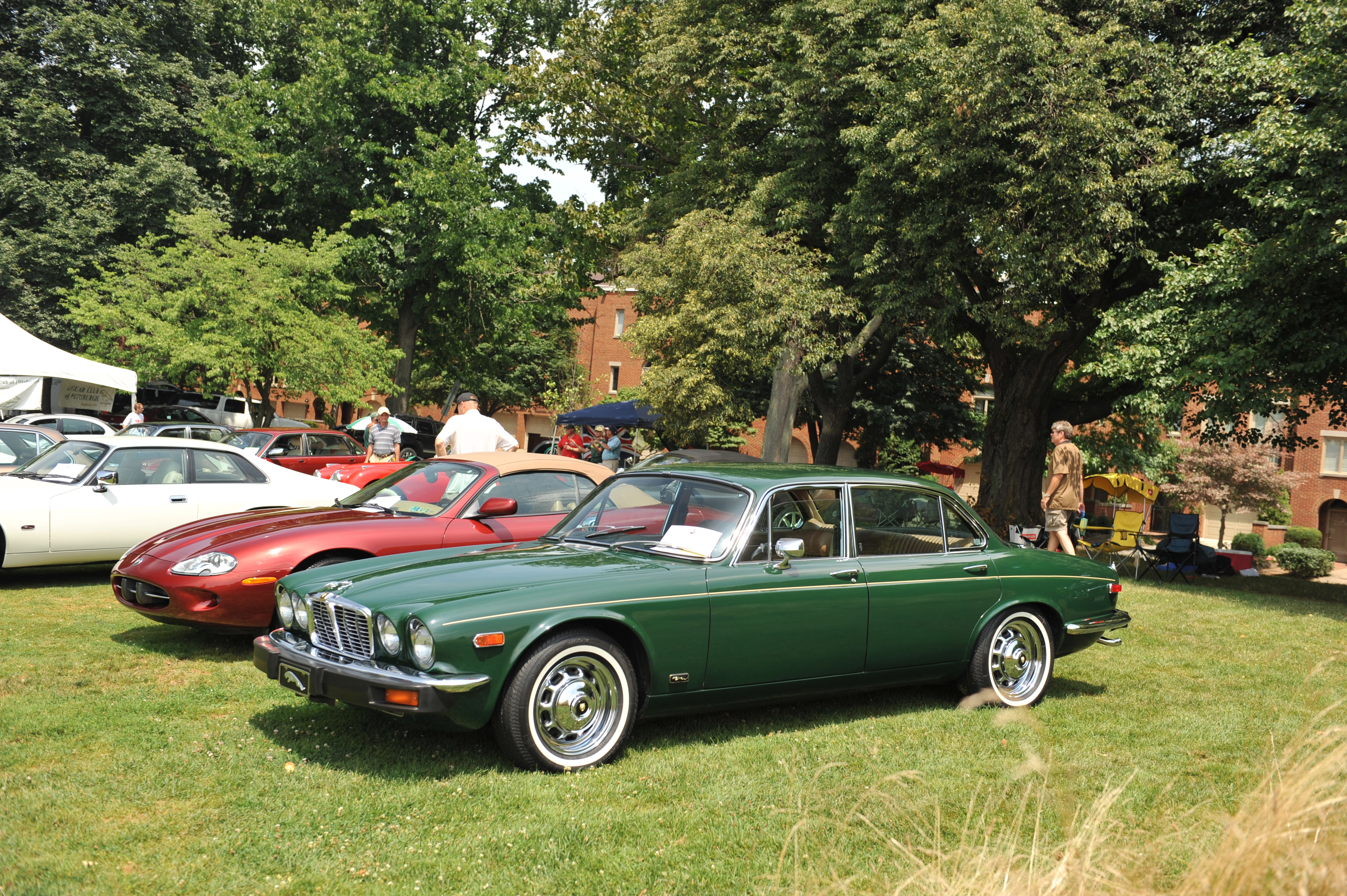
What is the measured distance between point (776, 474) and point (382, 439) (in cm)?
1263

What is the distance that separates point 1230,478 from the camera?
42312mm

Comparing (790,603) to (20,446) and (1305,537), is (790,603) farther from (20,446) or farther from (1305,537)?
(1305,537)

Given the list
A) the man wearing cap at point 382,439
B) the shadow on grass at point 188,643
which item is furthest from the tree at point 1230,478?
the shadow on grass at point 188,643

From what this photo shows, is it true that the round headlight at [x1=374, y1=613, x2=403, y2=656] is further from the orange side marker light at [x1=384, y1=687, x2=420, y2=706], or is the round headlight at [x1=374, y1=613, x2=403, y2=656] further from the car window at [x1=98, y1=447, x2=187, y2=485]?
the car window at [x1=98, y1=447, x2=187, y2=485]

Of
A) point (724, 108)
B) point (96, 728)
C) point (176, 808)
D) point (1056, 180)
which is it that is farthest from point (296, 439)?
point (176, 808)

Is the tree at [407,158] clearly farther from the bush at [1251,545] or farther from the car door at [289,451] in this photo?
the bush at [1251,545]

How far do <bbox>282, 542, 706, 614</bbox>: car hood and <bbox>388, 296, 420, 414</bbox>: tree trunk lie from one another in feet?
98.4

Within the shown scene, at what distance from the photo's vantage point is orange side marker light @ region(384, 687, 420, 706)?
4.55m

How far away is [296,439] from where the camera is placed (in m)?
21.0

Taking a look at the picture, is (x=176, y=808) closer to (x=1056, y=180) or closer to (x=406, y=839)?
(x=406, y=839)

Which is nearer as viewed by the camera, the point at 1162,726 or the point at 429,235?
the point at 1162,726

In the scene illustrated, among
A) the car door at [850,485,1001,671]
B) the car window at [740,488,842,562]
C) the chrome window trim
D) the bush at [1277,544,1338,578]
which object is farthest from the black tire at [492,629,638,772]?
the bush at [1277,544,1338,578]

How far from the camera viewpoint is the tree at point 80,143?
3247 cm

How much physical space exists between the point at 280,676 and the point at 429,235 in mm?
29295
